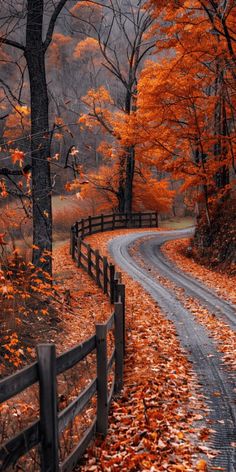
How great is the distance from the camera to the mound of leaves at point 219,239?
69.6 ft

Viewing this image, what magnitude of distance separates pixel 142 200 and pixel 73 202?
6595 millimetres

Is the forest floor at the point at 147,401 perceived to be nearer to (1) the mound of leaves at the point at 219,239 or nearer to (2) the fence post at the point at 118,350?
(2) the fence post at the point at 118,350

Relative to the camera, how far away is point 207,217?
954 inches

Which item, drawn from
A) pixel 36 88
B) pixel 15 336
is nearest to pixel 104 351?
pixel 15 336

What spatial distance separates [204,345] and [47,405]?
6.49m

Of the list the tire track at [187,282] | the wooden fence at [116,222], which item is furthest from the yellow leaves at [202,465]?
the wooden fence at [116,222]

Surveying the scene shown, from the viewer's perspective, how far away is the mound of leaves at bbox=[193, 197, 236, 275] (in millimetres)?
21220

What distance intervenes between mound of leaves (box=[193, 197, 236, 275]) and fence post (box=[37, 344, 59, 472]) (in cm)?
1672

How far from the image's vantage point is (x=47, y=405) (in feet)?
12.4

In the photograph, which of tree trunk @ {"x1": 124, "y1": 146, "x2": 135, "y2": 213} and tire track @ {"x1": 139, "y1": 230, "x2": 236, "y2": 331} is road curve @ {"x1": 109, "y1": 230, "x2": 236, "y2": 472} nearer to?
tire track @ {"x1": 139, "y1": 230, "x2": 236, "y2": 331}

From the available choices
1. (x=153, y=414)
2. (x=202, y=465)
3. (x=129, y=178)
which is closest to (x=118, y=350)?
(x=153, y=414)

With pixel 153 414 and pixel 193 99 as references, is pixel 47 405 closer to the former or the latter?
pixel 153 414

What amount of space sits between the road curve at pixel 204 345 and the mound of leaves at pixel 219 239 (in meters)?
2.29

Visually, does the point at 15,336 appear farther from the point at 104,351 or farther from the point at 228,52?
the point at 228,52
